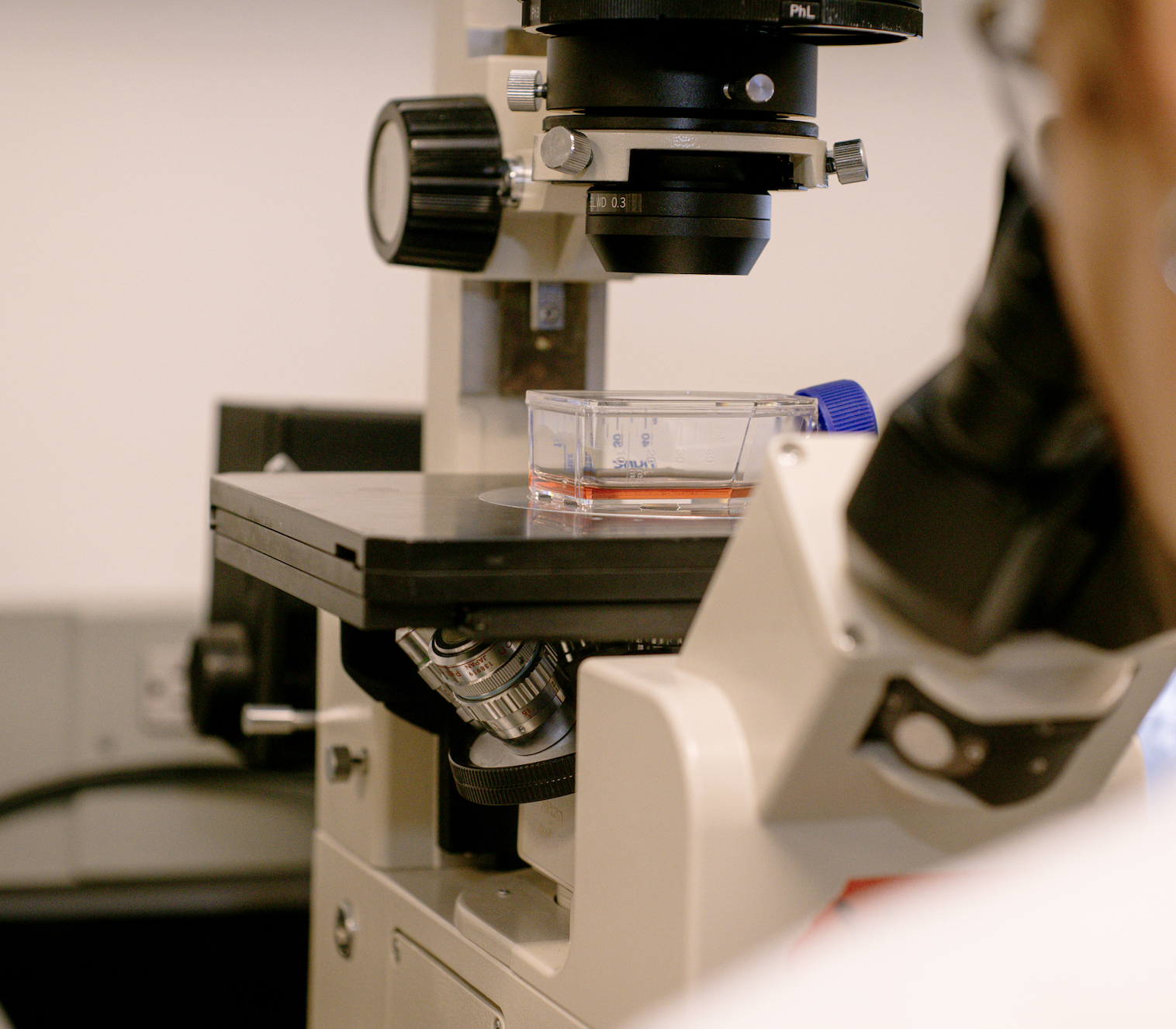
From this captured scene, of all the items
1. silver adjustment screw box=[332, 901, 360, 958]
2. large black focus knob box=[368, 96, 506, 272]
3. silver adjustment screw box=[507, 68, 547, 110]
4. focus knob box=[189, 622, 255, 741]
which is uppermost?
silver adjustment screw box=[507, 68, 547, 110]

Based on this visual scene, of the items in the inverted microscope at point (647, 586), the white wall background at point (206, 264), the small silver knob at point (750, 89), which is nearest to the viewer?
the inverted microscope at point (647, 586)

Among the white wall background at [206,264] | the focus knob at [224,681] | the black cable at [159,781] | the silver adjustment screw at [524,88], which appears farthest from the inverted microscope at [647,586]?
the white wall background at [206,264]

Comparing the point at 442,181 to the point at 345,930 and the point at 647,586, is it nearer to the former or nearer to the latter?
the point at 647,586

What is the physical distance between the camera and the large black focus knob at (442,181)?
1048 millimetres

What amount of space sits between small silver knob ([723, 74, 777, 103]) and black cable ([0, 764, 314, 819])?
124cm

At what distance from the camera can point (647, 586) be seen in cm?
75

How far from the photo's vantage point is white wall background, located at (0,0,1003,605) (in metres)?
2.04

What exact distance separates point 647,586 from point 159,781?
1345mm

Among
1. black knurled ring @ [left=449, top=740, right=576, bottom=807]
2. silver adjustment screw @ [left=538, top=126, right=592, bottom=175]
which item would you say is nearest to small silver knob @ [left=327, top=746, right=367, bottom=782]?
black knurled ring @ [left=449, top=740, right=576, bottom=807]

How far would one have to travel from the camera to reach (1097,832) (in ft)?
1.04

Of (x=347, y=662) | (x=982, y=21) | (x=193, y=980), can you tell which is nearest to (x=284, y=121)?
(x=193, y=980)

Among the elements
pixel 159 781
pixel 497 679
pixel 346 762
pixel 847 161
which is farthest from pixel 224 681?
pixel 847 161

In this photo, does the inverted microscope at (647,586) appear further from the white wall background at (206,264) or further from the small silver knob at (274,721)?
the white wall background at (206,264)

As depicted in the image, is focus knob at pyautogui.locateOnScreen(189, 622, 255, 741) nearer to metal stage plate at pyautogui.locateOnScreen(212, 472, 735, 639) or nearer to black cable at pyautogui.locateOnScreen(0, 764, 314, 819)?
black cable at pyautogui.locateOnScreen(0, 764, 314, 819)
